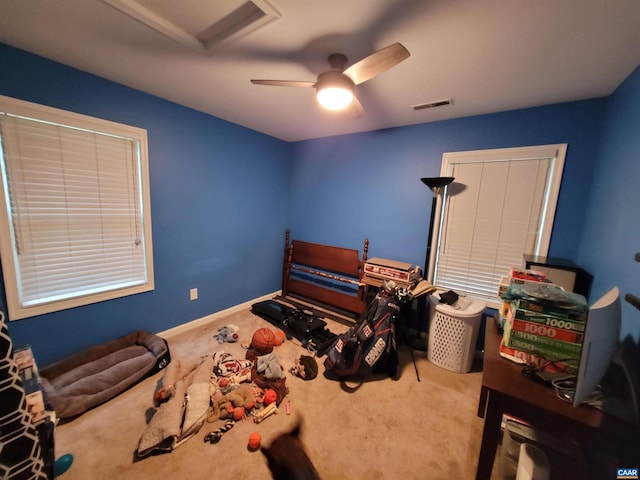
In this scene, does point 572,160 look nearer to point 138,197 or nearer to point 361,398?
point 361,398

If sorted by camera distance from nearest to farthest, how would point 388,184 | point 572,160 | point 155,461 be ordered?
point 155,461 < point 572,160 < point 388,184

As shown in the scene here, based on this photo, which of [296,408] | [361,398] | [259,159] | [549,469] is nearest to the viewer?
[549,469]

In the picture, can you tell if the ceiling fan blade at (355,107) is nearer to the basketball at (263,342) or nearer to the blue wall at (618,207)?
the blue wall at (618,207)

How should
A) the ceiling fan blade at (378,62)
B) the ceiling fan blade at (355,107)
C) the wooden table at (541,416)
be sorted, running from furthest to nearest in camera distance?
1. the ceiling fan blade at (355,107)
2. the ceiling fan blade at (378,62)
3. the wooden table at (541,416)

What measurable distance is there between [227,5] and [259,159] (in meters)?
2.03

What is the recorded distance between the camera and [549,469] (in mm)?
899

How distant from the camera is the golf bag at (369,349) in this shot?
1.88 m

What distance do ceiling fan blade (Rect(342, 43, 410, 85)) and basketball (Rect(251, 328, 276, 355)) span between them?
218 cm

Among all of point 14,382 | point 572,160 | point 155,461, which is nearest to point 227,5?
point 14,382

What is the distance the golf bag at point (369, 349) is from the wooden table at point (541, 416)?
940 mm

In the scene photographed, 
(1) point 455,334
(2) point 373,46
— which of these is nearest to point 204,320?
(1) point 455,334

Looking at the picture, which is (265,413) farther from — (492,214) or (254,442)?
(492,214)

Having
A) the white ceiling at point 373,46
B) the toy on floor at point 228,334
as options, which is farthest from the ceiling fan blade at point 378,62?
the toy on floor at point 228,334

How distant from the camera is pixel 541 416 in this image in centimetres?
83
